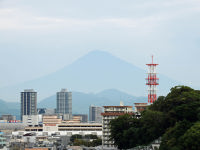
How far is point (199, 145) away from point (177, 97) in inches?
850

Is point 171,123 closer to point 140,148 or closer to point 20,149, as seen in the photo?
point 140,148

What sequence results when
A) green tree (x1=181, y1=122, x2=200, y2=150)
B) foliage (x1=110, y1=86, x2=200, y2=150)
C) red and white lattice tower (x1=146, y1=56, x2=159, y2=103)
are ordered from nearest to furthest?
1. green tree (x1=181, y1=122, x2=200, y2=150)
2. foliage (x1=110, y1=86, x2=200, y2=150)
3. red and white lattice tower (x1=146, y1=56, x2=159, y2=103)

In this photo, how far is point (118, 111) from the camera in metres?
118

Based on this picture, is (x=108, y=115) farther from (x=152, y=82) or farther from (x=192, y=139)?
(x=192, y=139)

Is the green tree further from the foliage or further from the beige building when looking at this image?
the beige building

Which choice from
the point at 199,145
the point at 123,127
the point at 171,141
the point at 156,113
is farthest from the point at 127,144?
the point at 199,145

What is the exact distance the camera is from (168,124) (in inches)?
3076

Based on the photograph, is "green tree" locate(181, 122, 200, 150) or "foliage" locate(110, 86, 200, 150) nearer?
"green tree" locate(181, 122, 200, 150)

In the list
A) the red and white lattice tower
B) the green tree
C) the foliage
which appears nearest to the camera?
the green tree

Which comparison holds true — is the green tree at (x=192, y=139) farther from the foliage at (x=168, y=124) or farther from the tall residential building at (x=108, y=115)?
the tall residential building at (x=108, y=115)

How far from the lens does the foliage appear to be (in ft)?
209

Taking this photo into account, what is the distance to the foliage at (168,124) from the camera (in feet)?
209

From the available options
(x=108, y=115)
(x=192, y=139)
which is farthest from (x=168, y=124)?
(x=108, y=115)

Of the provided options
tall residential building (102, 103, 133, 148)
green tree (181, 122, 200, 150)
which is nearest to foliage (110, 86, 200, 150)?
green tree (181, 122, 200, 150)
